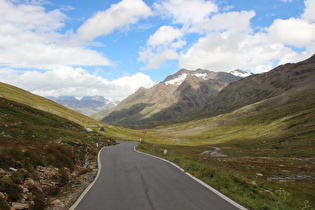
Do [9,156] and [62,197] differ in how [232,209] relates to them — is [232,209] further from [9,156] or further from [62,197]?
[9,156]

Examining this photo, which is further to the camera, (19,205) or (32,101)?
(32,101)

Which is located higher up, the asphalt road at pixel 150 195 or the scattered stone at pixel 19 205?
the asphalt road at pixel 150 195

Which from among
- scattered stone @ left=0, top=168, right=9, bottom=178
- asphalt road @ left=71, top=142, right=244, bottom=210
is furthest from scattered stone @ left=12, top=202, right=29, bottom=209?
scattered stone @ left=0, top=168, right=9, bottom=178

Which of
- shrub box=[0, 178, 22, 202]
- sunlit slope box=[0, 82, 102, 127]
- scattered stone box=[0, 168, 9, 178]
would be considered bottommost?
shrub box=[0, 178, 22, 202]

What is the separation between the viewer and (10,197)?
8.57 m

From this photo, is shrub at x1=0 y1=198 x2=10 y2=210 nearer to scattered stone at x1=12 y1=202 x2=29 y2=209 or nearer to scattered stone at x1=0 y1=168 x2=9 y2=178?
scattered stone at x1=12 y1=202 x2=29 y2=209

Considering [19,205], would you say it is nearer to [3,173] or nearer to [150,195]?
[3,173]

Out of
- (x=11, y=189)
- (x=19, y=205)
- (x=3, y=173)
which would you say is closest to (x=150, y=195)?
(x=19, y=205)

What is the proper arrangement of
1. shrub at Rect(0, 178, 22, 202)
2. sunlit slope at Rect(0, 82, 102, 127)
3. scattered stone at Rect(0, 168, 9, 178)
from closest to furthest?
shrub at Rect(0, 178, 22, 202), scattered stone at Rect(0, 168, 9, 178), sunlit slope at Rect(0, 82, 102, 127)

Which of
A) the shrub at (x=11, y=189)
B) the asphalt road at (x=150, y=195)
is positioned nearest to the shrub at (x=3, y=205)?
the shrub at (x=11, y=189)

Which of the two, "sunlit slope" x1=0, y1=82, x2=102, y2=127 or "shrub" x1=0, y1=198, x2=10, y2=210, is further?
"sunlit slope" x1=0, y1=82, x2=102, y2=127

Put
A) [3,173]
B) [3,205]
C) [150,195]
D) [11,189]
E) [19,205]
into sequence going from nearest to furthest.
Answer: [3,205] < [19,205] < [11,189] < [150,195] < [3,173]

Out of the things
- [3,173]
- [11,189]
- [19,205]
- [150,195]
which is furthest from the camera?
[3,173]

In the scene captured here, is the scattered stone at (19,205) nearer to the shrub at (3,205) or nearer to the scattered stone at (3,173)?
the shrub at (3,205)
